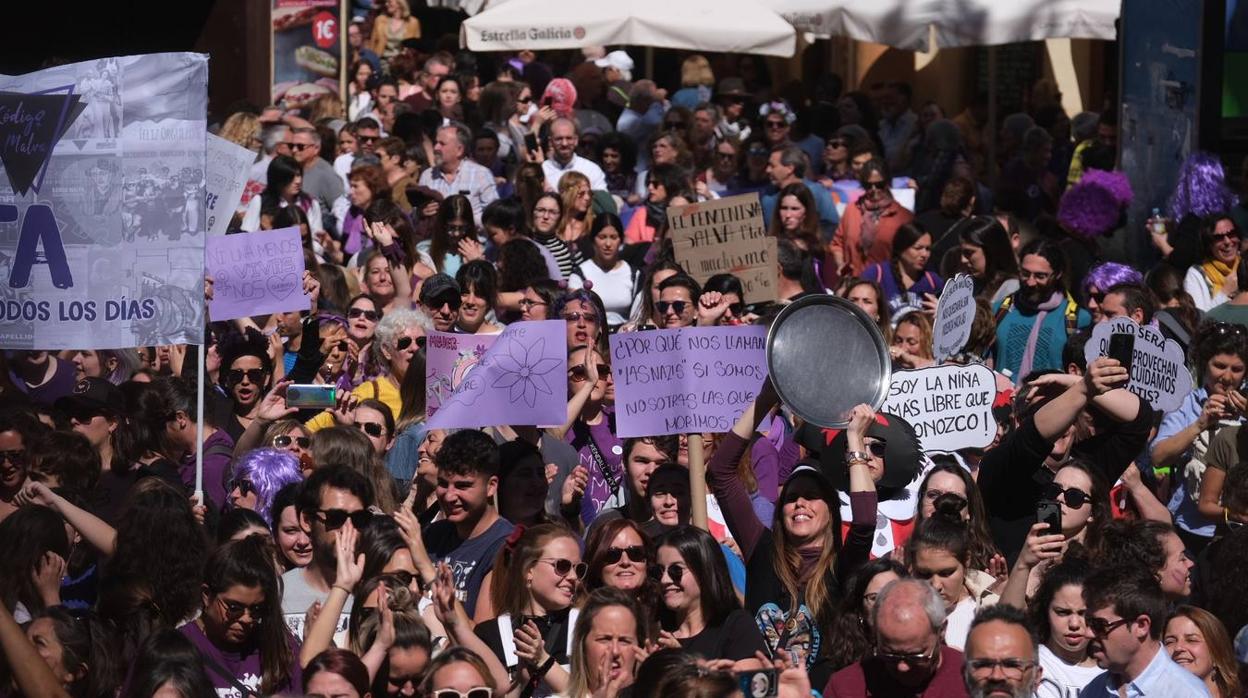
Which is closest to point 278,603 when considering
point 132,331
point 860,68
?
point 132,331

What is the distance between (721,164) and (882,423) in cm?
821

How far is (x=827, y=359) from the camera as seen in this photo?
727 cm

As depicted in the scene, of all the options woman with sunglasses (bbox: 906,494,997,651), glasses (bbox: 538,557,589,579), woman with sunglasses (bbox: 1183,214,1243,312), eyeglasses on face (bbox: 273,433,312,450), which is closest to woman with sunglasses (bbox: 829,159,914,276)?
woman with sunglasses (bbox: 1183,214,1243,312)

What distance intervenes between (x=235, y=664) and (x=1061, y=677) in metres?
2.41

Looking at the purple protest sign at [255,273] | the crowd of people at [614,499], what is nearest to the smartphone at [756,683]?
the crowd of people at [614,499]

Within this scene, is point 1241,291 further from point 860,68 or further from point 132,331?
point 860,68

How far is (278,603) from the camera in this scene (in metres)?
6.19

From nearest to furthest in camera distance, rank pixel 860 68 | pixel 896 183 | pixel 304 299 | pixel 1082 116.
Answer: pixel 304 299
pixel 896 183
pixel 1082 116
pixel 860 68

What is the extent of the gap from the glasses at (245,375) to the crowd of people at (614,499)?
0.5 inches

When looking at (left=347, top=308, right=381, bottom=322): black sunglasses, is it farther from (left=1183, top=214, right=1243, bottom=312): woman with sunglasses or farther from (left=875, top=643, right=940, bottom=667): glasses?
(left=875, top=643, right=940, bottom=667): glasses

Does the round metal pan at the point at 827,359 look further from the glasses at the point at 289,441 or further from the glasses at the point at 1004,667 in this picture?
the glasses at the point at 289,441

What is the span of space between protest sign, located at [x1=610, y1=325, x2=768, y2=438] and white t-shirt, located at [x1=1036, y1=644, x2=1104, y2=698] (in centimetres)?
176

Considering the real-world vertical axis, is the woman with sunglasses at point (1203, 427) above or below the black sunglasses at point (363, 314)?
below

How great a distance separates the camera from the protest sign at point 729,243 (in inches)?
420
